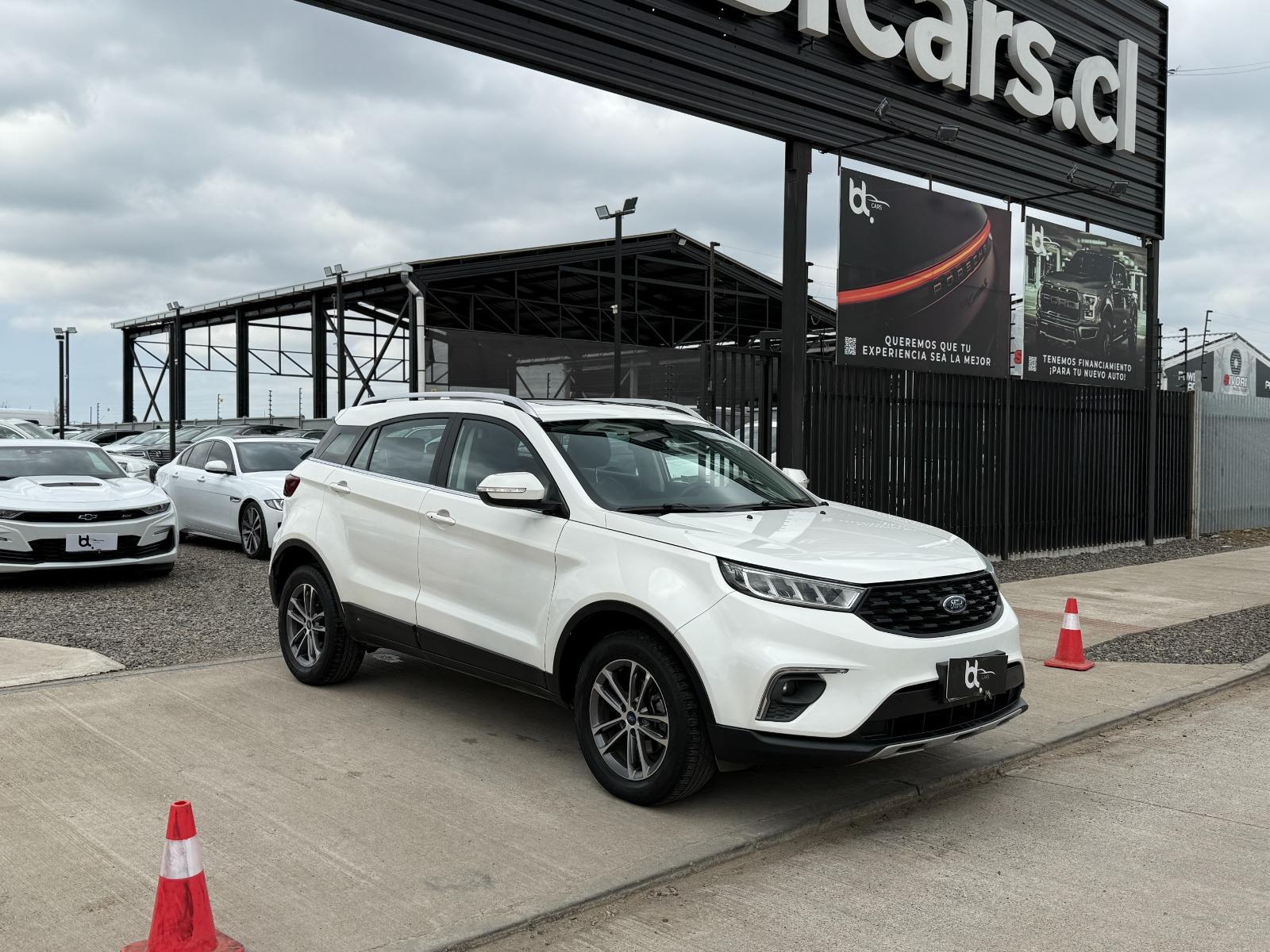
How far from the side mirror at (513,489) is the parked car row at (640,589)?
0.4 inches

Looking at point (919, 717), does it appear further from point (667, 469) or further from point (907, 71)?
point (907, 71)

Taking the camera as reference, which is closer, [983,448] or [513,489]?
[513,489]

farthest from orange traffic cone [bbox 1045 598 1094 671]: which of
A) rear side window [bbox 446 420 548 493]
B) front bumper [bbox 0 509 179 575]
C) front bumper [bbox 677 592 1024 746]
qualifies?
front bumper [bbox 0 509 179 575]

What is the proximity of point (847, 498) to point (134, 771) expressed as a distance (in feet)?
28.7

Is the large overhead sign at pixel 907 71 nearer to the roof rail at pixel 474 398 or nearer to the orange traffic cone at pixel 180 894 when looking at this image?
the roof rail at pixel 474 398

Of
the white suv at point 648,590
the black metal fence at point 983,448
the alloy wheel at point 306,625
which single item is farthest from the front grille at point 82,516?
the black metal fence at point 983,448

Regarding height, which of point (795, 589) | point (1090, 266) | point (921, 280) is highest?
point (1090, 266)

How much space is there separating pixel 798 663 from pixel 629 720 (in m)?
0.89

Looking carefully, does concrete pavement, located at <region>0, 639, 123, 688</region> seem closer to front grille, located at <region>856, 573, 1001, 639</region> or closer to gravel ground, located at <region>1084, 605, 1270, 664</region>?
front grille, located at <region>856, 573, 1001, 639</region>

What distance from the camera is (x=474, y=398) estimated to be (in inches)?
236

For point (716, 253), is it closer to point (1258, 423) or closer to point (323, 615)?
point (1258, 423)

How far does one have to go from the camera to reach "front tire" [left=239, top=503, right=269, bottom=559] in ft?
40.1

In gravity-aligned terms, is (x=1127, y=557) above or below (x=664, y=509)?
below

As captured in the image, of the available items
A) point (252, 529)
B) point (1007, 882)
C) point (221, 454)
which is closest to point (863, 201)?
point (252, 529)
